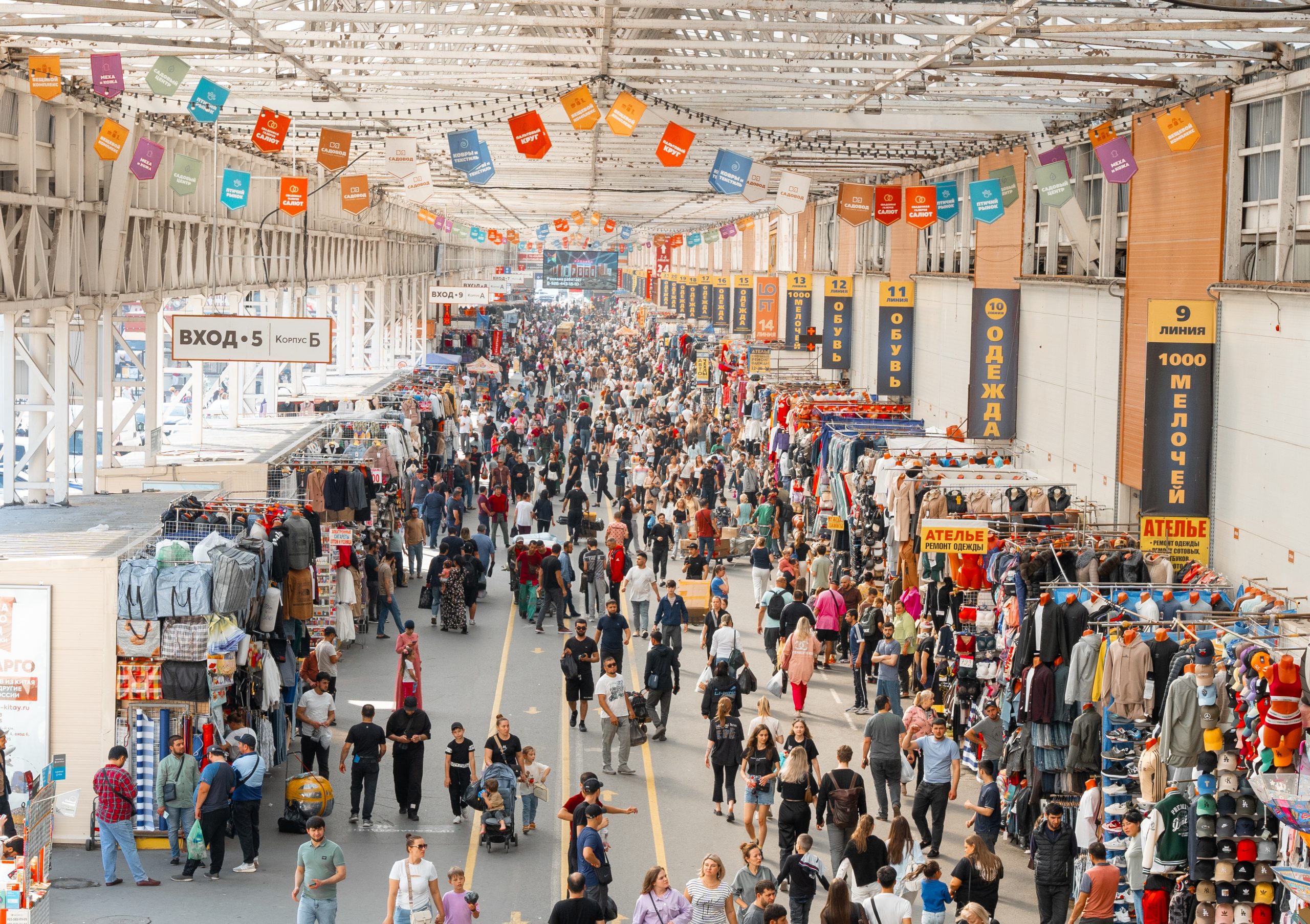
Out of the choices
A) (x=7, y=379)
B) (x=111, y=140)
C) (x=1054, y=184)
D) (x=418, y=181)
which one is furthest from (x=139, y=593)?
(x=418, y=181)

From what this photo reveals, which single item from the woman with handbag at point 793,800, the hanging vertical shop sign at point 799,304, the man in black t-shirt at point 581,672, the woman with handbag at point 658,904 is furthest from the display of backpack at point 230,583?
the hanging vertical shop sign at point 799,304

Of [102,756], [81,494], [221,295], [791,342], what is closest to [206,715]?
[102,756]

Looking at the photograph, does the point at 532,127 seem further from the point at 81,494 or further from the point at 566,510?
the point at 566,510

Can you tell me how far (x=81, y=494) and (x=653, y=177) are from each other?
22.1m

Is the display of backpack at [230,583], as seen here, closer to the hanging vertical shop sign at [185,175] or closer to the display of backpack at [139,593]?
the display of backpack at [139,593]

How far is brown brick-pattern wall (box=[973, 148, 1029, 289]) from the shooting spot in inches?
949

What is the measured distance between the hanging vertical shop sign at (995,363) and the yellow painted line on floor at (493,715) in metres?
7.54

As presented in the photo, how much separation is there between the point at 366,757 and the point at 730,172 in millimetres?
10175

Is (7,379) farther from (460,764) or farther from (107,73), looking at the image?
(460,764)

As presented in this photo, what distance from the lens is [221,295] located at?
88.4 ft

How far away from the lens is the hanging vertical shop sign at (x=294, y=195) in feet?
75.9

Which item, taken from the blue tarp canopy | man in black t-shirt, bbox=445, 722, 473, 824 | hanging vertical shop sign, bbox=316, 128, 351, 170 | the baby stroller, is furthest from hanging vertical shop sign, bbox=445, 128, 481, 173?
the blue tarp canopy

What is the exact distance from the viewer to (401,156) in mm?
22844

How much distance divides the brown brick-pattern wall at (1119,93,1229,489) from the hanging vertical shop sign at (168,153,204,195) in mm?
11724
